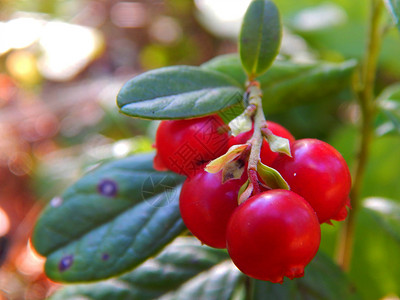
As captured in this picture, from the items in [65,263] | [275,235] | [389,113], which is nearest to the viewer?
[275,235]

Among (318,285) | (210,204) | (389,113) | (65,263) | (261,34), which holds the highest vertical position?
(261,34)

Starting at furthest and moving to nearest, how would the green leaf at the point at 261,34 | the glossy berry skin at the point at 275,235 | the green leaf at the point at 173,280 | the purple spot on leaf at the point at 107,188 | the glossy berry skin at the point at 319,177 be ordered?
the green leaf at the point at 173,280 < the purple spot on leaf at the point at 107,188 < the green leaf at the point at 261,34 < the glossy berry skin at the point at 319,177 < the glossy berry skin at the point at 275,235

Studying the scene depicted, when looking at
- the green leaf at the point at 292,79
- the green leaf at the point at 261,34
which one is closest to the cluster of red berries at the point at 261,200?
the green leaf at the point at 261,34

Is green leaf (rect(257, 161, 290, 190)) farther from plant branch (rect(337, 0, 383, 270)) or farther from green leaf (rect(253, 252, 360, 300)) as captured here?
plant branch (rect(337, 0, 383, 270))

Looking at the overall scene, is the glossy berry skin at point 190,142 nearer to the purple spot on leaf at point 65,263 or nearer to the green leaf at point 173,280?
the purple spot on leaf at point 65,263

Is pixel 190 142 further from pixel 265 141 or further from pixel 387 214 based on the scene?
pixel 387 214

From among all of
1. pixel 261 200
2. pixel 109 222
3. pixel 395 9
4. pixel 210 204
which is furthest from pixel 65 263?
pixel 395 9

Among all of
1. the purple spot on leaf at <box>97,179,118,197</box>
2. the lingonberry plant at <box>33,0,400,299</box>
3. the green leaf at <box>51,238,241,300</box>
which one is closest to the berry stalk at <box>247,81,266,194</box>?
the lingonberry plant at <box>33,0,400,299</box>

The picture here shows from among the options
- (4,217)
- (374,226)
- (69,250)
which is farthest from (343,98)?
(4,217)
